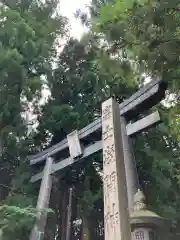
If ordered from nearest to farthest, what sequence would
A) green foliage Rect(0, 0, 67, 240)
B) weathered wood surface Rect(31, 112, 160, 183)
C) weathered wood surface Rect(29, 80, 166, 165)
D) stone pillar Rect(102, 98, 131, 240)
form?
stone pillar Rect(102, 98, 131, 240), weathered wood surface Rect(29, 80, 166, 165), weathered wood surface Rect(31, 112, 160, 183), green foliage Rect(0, 0, 67, 240)

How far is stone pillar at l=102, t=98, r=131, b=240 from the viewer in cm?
335

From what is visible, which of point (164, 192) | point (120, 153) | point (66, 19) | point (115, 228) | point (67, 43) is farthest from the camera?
point (67, 43)

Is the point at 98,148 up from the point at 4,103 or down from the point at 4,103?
down

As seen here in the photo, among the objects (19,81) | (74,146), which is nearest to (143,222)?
(74,146)

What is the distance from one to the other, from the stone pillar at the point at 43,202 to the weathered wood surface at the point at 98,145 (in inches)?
7.5

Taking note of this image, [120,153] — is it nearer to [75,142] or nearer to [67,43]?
[75,142]

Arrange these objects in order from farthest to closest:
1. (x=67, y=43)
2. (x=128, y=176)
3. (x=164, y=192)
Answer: (x=67, y=43) → (x=164, y=192) → (x=128, y=176)

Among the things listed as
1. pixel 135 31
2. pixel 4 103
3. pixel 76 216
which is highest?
pixel 4 103

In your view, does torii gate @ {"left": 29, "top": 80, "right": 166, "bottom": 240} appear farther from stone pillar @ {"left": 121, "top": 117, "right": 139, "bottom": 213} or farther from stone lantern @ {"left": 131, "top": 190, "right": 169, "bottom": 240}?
stone lantern @ {"left": 131, "top": 190, "right": 169, "bottom": 240}

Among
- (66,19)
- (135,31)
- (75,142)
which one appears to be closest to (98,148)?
(75,142)

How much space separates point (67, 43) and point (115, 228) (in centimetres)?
869

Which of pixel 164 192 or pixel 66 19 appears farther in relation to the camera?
pixel 66 19

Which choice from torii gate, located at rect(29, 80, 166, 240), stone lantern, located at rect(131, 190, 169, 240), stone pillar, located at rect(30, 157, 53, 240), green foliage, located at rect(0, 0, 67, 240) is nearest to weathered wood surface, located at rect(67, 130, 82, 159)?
torii gate, located at rect(29, 80, 166, 240)

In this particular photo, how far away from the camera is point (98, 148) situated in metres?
6.72
